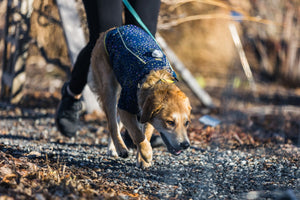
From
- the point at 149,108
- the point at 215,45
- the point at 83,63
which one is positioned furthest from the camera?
the point at 215,45

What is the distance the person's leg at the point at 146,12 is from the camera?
136 inches

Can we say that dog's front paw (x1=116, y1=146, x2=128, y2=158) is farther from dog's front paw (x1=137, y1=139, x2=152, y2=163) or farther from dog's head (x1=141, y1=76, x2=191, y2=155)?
dog's head (x1=141, y1=76, x2=191, y2=155)

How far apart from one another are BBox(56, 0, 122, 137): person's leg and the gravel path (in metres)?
0.25

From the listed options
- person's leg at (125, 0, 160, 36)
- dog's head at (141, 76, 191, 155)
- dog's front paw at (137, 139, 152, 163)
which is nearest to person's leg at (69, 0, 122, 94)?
person's leg at (125, 0, 160, 36)

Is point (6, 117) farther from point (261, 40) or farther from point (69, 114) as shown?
point (261, 40)

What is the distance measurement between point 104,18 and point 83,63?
59 cm

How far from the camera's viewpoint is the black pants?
331 cm

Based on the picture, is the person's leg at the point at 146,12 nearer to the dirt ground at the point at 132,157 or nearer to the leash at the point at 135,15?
the leash at the point at 135,15

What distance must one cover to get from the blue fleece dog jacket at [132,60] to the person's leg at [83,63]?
0.29 m

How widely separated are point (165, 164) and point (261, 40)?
6.14 metres

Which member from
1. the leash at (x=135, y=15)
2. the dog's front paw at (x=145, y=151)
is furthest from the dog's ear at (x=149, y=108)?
the leash at (x=135, y=15)

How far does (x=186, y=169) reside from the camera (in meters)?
3.05

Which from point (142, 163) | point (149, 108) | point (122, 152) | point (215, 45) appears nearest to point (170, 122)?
point (149, 108)

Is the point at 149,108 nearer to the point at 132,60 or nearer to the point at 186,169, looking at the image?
the point at 132,60
